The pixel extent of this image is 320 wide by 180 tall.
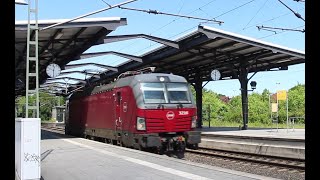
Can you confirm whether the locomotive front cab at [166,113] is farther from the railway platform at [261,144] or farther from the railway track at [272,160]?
the railway platform at [261,144]

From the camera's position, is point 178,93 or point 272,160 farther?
point 178,93

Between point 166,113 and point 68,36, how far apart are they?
9.63m

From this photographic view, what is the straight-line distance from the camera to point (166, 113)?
15.3 meters

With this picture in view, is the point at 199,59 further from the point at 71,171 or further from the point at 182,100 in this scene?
the point at 71,171

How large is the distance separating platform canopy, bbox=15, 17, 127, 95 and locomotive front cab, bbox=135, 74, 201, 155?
4.87 metres

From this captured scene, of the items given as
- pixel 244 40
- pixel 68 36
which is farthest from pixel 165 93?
pixel 68 36

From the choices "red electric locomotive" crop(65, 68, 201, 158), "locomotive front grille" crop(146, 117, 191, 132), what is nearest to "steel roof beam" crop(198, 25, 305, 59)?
"red electric locomotive" crop(65, 68, 201, 158)

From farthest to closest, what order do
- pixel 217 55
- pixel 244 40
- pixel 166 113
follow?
pixel 217 55
pixel 244 40
pixel 166 113

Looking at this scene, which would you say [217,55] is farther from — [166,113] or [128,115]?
[128,115]

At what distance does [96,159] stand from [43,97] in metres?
82.5

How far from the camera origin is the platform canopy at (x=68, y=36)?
18844 mm

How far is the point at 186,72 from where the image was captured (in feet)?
108

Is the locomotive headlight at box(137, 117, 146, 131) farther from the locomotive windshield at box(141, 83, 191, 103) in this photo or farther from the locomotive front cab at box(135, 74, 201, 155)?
the locomotive windshield at box(141, 83, 191, 103)
